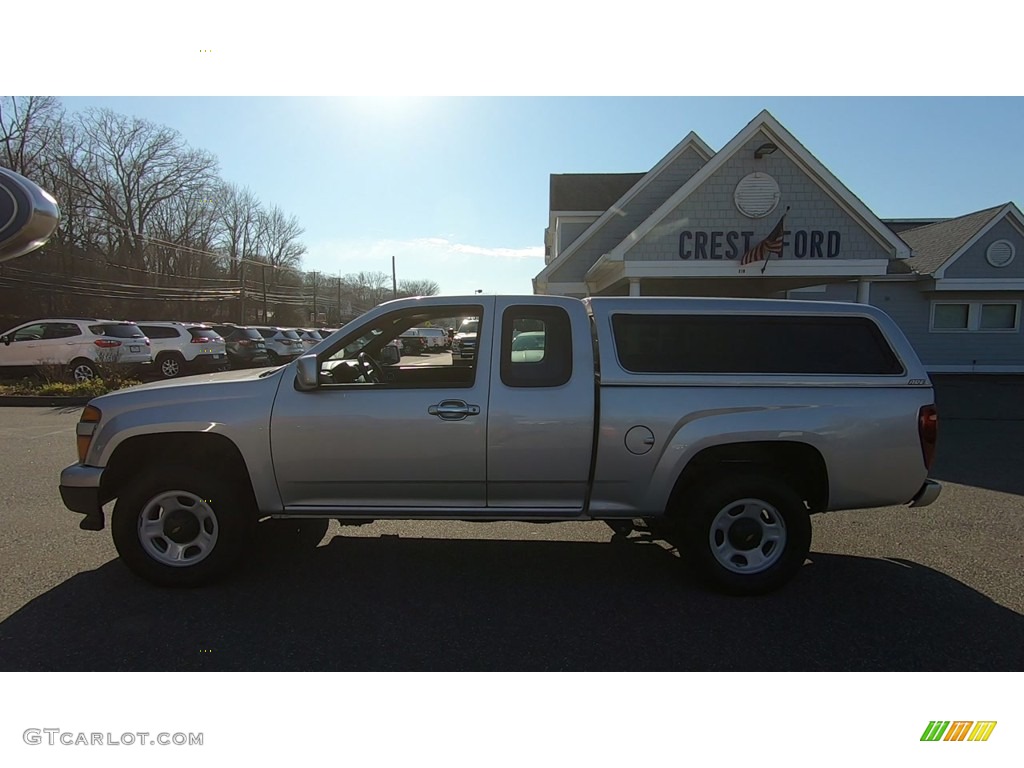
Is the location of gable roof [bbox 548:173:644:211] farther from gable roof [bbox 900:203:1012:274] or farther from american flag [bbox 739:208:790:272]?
gable roof [bbox 900:203:1012:274]

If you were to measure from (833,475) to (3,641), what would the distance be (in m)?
4.85

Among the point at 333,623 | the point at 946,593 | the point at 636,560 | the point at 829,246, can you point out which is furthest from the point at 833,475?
the point at 829,246

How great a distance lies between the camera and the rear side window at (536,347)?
348 centimetres

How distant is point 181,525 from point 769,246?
13085 millimetres

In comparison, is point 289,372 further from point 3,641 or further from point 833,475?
point 833,475

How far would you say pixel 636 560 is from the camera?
13.4ft

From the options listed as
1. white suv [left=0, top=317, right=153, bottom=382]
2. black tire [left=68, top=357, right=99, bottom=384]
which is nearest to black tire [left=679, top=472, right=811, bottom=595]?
white suv [left=0, top=317, right=153, bottom=382]

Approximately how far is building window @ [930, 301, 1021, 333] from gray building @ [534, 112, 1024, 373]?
0.03 metres

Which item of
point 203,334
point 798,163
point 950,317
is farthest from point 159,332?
point 950,317

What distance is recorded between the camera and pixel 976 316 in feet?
59.8

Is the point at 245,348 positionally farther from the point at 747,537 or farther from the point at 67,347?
the point at 747,537

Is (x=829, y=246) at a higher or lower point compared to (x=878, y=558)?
higher

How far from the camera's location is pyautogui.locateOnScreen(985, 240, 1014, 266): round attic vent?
17625 mm

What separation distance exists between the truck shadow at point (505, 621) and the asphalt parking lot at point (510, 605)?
0.04 feet
